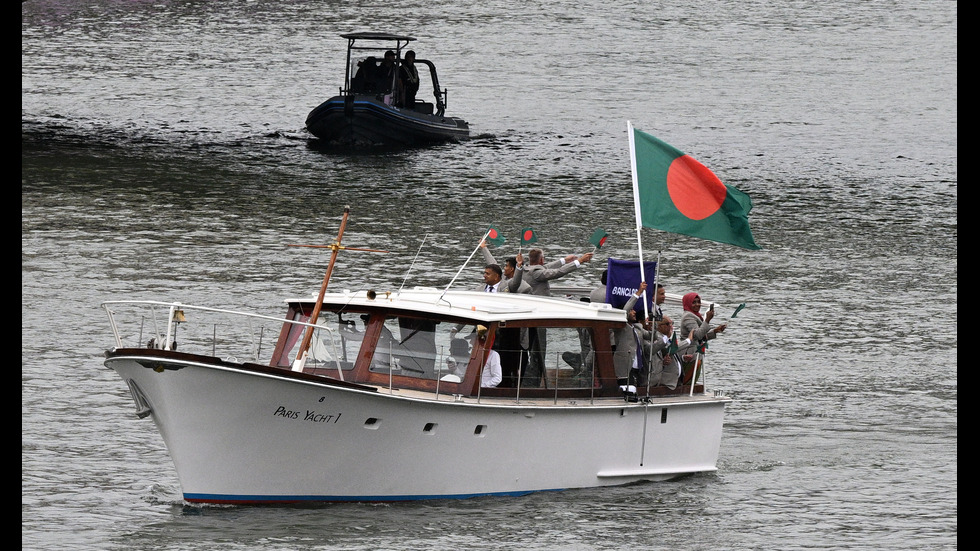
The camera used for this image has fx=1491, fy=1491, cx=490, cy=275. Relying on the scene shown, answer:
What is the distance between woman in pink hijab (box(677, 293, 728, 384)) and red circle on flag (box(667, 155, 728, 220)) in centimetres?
118

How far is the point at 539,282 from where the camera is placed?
20031mm

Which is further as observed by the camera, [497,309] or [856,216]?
[856,216]

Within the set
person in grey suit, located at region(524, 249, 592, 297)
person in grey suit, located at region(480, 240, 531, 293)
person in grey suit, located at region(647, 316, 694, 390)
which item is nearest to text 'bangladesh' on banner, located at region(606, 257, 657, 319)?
person in grey suit, located at region(647, 316, 694, 390)

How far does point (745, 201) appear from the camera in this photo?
19203mm

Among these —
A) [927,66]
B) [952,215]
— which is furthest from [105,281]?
[927,66]

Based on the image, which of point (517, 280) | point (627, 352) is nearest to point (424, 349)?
point (517, 280)

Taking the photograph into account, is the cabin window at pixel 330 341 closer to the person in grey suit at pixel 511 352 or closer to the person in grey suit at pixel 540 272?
the person in grey suit at pixel 511 352

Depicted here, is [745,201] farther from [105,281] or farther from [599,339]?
[105,281]

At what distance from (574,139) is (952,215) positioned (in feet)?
63.1

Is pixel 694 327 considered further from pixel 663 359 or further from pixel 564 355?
pixel 564 355

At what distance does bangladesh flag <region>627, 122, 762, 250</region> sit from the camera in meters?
19.2

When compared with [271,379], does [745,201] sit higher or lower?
higher

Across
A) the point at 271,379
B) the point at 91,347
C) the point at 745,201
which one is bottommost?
the point at 91,347

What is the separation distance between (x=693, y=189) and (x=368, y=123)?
3851 centimetres
